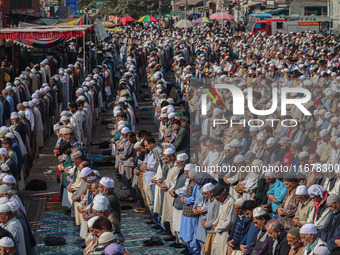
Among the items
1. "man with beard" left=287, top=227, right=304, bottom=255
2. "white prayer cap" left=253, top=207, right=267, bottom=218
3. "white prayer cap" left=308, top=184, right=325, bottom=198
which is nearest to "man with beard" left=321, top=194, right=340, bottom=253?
"white prayer cap" left=308, top=184, right=325, bottom=198

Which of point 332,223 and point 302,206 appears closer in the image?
point 332,223

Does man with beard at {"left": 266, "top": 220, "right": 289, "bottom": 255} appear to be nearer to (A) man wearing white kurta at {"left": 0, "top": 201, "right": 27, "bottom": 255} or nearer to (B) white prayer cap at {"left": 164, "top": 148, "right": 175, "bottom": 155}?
(A) man wearing white kurta at {"left": 0, "top": 201, "right": 27, "bottom": 255}

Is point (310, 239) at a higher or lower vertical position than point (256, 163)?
lower

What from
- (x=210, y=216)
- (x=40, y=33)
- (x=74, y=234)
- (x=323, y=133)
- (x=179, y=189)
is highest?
(x=40, y=33)

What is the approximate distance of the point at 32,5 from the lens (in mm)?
38875

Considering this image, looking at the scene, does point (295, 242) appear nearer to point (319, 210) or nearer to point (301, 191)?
point (319, 210)

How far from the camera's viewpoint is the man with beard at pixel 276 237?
7.51 m

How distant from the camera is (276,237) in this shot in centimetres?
760

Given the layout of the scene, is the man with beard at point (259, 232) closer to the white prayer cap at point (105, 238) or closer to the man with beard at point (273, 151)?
the white prayer cap at point (105, 238)

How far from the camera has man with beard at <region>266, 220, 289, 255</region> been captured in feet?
24.6

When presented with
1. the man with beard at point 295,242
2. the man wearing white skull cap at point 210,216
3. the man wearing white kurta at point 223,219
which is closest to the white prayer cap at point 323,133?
the man wearing white skull cap at point 210,216

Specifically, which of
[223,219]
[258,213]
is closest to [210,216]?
[223,219]

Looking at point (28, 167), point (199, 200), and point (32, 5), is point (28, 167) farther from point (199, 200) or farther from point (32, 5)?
point (32, 5)

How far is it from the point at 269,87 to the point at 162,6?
59910 mm
